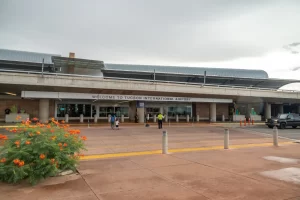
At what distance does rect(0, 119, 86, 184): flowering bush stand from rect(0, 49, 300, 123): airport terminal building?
19404 mm

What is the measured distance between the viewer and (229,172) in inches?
279

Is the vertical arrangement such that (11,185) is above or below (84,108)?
below

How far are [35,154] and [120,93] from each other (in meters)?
25.2

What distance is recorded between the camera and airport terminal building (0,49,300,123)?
26234 mm

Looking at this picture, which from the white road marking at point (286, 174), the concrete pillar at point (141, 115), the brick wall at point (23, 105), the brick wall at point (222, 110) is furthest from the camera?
the brick wall at point (222, 110)

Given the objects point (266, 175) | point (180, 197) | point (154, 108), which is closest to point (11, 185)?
point (180, 197)

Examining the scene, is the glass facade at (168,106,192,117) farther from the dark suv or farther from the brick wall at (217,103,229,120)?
the dark suv

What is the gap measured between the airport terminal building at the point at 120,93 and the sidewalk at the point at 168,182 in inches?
771

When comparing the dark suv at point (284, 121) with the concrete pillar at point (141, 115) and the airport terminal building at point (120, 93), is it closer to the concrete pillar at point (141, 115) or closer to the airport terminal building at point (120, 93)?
the airport terminal building at point (120, 93)

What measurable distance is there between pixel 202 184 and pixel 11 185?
4.71m

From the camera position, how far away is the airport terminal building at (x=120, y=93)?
2623cm

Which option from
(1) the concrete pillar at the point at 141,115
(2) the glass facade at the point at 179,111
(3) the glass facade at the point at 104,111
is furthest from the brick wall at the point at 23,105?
(2) the glass facade at the point at 179,111

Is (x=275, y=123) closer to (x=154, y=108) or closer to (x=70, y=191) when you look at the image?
(x=154, y=108)

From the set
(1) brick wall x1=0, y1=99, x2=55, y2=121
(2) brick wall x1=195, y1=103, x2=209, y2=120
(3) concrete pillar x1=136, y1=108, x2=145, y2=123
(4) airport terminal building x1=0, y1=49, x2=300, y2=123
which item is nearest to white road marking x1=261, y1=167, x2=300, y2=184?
(4) airport terminal building x1=0, y1=49, x2=300, y2=123
